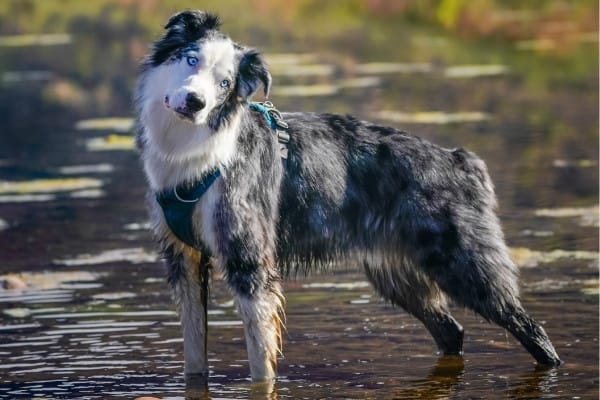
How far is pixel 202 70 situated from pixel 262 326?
4.49 feet

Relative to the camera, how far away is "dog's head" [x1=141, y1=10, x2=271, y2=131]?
24.8ft

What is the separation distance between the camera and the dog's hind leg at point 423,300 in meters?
8.77

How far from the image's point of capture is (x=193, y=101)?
743 cm

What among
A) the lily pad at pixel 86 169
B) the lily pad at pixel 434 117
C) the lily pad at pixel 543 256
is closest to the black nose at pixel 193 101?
the lily pad at pixel 543 256

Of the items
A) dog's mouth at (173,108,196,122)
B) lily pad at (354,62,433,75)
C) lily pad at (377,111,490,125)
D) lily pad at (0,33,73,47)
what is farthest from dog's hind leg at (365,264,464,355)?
lily pad at (0,33,73,47)

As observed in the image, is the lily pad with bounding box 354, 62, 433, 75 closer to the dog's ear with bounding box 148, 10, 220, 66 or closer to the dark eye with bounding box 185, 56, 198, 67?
the dog's ear with bounding box 148, 10, 220, 66

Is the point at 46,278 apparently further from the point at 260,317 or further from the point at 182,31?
the point at 182,31

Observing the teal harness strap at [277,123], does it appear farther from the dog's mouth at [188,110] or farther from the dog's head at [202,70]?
the dog's mouth at [188,110]

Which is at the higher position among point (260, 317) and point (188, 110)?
point (188, 110)

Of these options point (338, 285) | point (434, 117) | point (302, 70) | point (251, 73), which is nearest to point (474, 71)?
point (302, 70)

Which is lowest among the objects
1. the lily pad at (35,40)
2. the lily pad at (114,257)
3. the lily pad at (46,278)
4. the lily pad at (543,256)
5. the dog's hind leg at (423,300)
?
the lily pad at (35,40)

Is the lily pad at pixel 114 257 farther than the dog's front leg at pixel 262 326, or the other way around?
the lily pad at pixel 114 257

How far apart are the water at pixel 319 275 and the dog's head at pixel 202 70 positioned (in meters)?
1.50

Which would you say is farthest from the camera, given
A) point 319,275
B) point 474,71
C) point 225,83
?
point 474,71
